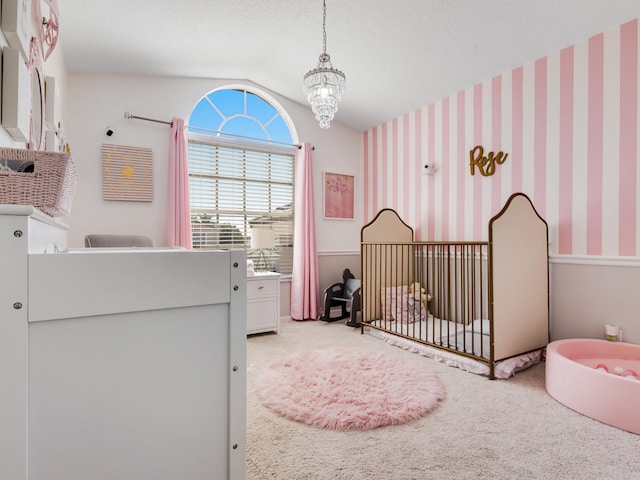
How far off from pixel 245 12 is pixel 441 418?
287 cm

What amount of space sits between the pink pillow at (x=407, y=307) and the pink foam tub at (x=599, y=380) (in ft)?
4.03

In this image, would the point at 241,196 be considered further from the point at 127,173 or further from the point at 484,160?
the point at 484,160

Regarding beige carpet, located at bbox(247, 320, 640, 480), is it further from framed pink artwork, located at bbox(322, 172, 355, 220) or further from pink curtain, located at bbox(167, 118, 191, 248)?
framed pink artwork, located at bbox(322, 172, 355, 220)

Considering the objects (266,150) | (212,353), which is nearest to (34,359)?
(212,353)

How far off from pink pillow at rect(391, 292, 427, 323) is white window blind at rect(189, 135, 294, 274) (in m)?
1.40

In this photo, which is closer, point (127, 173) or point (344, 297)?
point (127, 173)

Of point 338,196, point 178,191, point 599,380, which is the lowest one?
point 599,380

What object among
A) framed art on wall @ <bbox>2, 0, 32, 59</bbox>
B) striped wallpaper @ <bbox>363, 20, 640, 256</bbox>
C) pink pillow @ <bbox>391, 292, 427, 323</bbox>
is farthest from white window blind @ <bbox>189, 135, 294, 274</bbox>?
framed art on wall @ <bbox>2, 0, 32, 59</bbox>

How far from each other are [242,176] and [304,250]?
1.08 meters

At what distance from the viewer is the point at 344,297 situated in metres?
4.11

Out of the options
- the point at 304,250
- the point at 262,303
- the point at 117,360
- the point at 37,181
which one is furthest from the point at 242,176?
the point at 117,360

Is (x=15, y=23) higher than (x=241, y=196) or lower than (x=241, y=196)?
A: higher

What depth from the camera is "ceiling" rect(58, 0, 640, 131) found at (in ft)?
7.60

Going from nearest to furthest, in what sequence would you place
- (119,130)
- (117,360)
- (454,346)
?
(117,360) → (454,346) → (119,130)
